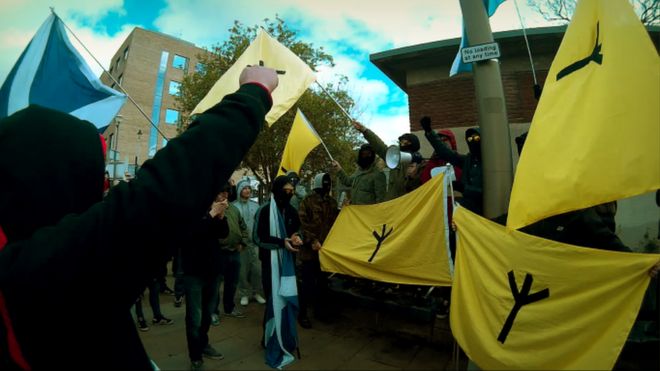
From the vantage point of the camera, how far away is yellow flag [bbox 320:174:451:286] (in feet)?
12.2

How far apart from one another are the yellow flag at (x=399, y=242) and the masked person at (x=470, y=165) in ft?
2.21

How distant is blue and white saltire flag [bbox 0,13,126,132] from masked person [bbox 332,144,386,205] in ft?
11.9

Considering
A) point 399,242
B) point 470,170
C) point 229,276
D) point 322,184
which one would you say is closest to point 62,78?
point 322,184

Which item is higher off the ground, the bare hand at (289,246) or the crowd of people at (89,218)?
the crowd of people at (89,218)

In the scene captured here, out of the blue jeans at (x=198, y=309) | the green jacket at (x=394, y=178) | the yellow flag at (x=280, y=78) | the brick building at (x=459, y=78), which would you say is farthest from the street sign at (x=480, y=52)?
the brick building at (x=459, y=78)

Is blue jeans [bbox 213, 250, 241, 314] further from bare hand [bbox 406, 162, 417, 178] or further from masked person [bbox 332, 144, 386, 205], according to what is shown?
bare hand [bbox 406, 162, 417, 178]

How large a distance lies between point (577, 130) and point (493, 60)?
193 centimetres

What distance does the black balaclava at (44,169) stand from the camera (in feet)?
2.41

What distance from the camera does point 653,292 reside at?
341 cm

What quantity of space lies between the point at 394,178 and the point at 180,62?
42695 mm

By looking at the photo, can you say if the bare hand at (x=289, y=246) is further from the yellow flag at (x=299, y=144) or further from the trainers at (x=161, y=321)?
the trainers at (x=161, y=321)

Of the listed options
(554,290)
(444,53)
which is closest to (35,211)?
(554,290)

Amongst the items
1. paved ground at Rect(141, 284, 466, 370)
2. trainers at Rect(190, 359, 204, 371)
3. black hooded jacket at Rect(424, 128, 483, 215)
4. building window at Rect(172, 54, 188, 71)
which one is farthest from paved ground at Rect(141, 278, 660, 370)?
building window at Rect(172, 54, 188, 71)

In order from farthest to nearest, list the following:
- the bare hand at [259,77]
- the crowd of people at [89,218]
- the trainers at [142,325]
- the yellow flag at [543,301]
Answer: the trainers at [142,325], the yellow flag at [543,301], the bare hand at [259,77], the crowd of people at [89,218]
